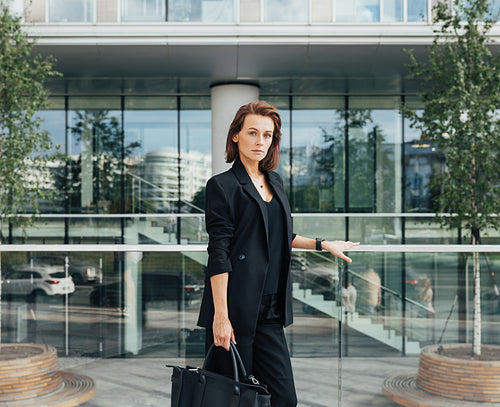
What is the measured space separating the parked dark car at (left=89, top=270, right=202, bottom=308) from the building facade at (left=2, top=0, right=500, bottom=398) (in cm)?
2

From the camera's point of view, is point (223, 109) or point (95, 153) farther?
point (95, 153)

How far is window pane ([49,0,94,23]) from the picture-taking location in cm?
1216

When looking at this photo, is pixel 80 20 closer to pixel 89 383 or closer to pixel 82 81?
pixel 82 81

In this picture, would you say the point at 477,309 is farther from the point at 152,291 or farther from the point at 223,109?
the point at 223,109

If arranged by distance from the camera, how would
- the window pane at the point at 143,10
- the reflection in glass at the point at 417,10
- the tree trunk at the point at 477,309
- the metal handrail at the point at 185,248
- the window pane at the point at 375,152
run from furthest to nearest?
the window pane at the point at 375,152 → the window pane at the point at 143,10 → the reflection in glass at the point at 417,10 → the tree trunk at the point at 477,309 → the metal handrail at the point at 185,248

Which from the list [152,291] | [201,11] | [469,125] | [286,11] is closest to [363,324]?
[152,291]

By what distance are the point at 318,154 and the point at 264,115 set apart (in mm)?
13238

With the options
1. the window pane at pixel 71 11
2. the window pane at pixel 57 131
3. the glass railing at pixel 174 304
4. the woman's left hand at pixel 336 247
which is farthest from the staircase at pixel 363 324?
the window pane at pixel 57 131

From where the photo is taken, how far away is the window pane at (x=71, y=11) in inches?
479

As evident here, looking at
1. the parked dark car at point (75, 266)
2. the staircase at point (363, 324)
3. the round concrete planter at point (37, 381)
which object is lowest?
the round concrete planter at point (37, 381)

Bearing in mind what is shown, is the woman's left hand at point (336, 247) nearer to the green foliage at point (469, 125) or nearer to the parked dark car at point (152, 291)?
the parked dark car at point (152, 291)

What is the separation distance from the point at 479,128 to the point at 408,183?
7.41 meters

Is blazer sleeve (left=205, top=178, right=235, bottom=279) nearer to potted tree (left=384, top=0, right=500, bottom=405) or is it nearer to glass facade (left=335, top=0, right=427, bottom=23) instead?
potted tree (left=384, top=0, right=500, bottom=405)

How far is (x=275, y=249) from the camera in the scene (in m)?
3.07
